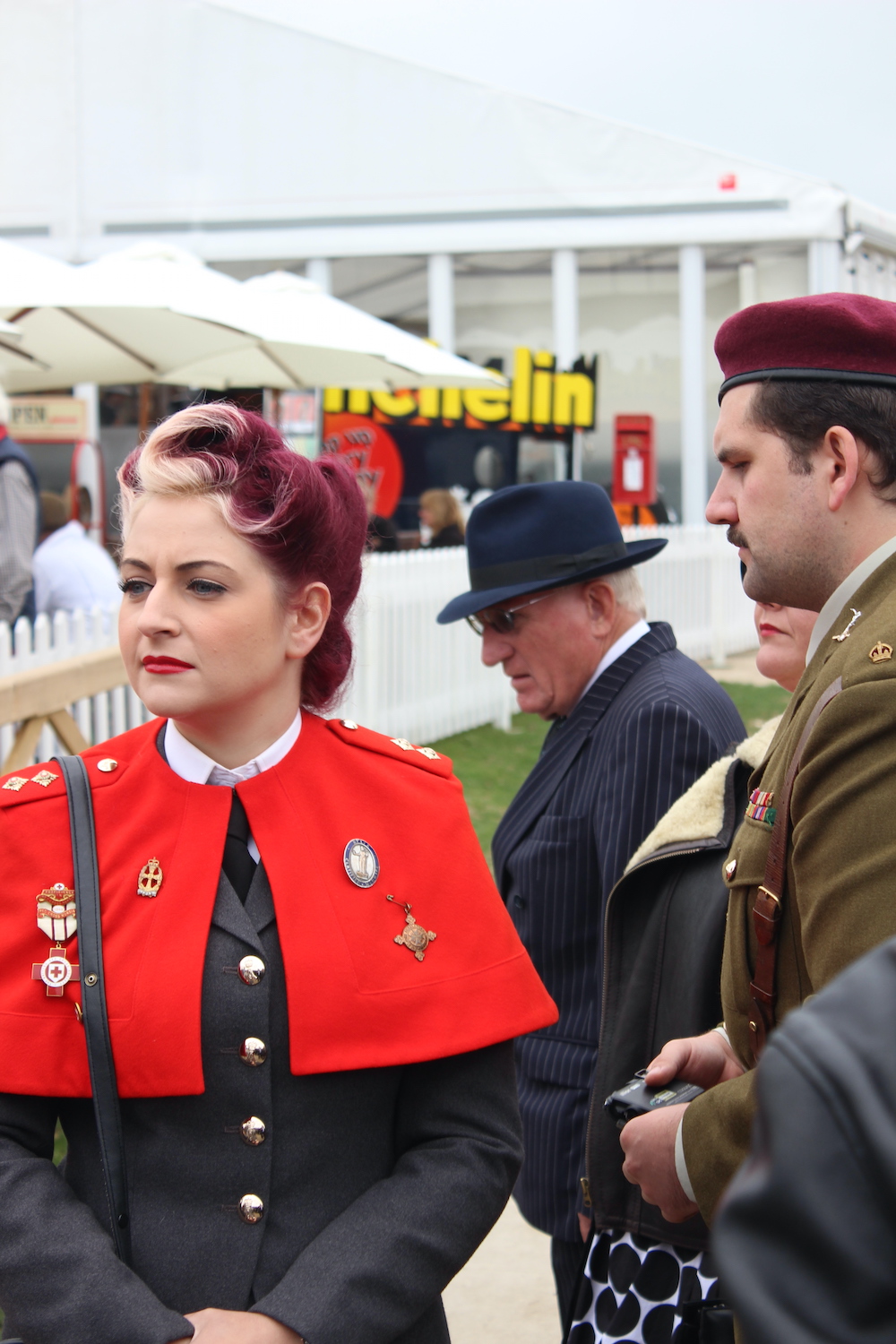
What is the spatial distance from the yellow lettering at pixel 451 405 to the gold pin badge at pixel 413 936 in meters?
15.0

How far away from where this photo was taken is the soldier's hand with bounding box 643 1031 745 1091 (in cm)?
168

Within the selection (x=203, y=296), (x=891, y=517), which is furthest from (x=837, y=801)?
(x=203, y=296)

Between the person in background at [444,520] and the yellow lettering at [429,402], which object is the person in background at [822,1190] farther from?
the yellow lettering at [429,402]

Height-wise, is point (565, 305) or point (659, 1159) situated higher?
point (565, 305)

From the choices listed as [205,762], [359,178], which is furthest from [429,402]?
[205,762]

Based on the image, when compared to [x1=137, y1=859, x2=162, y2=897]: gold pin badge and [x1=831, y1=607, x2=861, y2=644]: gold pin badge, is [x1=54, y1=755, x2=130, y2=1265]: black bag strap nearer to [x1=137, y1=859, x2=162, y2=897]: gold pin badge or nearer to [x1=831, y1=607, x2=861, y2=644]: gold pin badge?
[x1=137, y1=859, x2=162, y2=897]: gold pin badge

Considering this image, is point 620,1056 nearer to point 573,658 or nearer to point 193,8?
point 573,658

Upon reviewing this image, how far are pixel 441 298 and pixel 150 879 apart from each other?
54.4ft

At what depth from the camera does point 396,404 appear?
1619 centimetres

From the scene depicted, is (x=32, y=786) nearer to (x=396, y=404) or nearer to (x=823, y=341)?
(x=823, y=341)

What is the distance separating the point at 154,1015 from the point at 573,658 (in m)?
1.51

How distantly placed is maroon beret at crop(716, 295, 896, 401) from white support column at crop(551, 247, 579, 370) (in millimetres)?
15661

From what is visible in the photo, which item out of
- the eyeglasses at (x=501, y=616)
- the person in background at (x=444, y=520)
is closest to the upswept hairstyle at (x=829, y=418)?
the eyeglasses at (x=501, y=616)

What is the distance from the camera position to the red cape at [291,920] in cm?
147
